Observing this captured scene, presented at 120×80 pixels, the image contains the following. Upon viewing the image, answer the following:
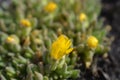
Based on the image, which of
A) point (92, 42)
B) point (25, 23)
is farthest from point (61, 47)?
point (25, 23)

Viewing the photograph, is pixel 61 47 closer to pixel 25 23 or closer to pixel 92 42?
pixel 92 42

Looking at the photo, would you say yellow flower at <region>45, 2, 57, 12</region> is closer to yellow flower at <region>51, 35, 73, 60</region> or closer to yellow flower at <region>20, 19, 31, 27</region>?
yellow flower at <region>20, 19, 31, 27</region>

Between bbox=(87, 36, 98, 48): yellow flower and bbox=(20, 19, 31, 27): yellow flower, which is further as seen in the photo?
bbox=(20, 19, 31, 27): yellow flower

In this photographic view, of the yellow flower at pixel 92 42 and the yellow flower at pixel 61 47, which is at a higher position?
the yellow flower at pixel 92 42

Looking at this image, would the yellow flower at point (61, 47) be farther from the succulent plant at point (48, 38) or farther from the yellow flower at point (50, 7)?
the yellow flower at point (50, 7)

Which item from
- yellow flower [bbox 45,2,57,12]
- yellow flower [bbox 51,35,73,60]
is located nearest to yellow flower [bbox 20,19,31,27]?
yellow flower [bbox 45,2,57,12]

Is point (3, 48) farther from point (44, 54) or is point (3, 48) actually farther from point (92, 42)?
point (92, 42)

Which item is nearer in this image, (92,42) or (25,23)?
(92,42)

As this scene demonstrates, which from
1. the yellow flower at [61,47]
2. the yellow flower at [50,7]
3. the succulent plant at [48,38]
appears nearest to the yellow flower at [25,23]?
the succulent plant at [48,38]

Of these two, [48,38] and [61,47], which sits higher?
[48,38]
